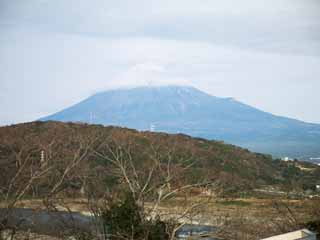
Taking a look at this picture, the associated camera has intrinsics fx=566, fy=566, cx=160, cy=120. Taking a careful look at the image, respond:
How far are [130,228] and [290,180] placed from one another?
1030 inches

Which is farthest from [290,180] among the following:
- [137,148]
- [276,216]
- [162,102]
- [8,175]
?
[162,102]

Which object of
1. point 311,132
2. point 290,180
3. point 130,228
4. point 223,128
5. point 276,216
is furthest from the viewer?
point 311,132

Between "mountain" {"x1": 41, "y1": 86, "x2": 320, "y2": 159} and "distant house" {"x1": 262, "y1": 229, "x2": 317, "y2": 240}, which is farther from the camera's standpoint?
"mountain" {"x1": 41, "y1": 86, "x2": 320, "y2": 159}

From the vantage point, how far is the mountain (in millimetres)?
110938

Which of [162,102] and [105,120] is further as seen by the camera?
[162,102]

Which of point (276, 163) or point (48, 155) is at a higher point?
point (48, 155)

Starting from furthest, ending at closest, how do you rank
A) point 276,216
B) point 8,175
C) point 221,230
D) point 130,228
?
point 276,216 < point 8,175 < point 130,228 < point 221,230

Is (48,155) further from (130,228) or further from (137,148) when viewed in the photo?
(137,148)

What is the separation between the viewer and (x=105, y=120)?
107 metres

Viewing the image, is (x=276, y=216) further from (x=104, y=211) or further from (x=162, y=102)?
(x=162, y=102)

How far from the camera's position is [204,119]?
126375 mm

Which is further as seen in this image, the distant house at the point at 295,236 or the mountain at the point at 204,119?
the mountain at the point at 204,119

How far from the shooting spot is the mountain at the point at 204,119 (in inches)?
4368

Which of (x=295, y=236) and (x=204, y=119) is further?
(x=204, y=119)
